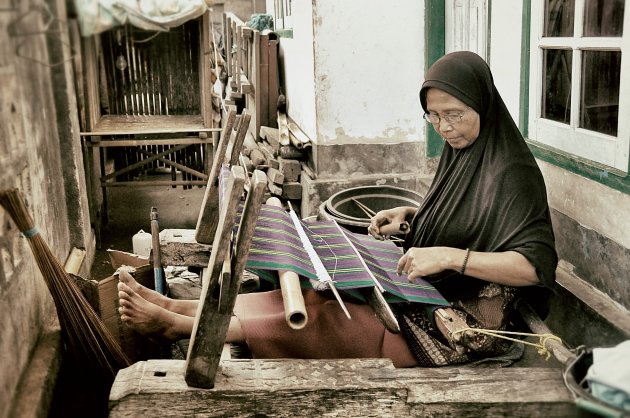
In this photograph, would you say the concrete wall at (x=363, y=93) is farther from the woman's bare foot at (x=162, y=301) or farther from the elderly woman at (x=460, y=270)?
the woman's bare foot at (x=162, y=301)

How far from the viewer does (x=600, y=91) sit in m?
3.16

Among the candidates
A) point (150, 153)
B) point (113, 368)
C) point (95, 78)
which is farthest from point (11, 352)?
point (150, 153)

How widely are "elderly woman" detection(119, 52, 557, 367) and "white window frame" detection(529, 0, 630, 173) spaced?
487mm

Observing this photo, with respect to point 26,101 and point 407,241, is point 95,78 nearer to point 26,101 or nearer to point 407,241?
point 26,101

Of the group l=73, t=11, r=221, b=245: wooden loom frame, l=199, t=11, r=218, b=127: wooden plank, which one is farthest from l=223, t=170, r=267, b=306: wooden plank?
l=199, t=11, r=218, b=127: wooden plank

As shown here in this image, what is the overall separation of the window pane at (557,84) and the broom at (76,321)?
2.49m

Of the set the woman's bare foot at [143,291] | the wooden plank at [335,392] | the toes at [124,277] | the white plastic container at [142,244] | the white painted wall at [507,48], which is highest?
the white painted wall at [507,48]

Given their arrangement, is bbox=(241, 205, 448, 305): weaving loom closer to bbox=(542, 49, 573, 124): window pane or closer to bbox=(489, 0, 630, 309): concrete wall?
bbox=(489, 0, 630, 309): concrete wall

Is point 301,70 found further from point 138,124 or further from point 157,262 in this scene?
point 138,124

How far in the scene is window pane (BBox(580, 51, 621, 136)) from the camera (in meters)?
3.04

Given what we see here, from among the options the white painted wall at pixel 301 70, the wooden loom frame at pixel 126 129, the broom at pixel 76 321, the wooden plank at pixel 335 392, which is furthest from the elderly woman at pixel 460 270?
the white painted wall at pixel 301 70

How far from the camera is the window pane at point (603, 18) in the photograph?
9.65ft

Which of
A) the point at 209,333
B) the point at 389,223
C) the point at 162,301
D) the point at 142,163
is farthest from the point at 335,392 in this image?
the point at 142,163

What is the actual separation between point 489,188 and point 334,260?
0.72 meters
